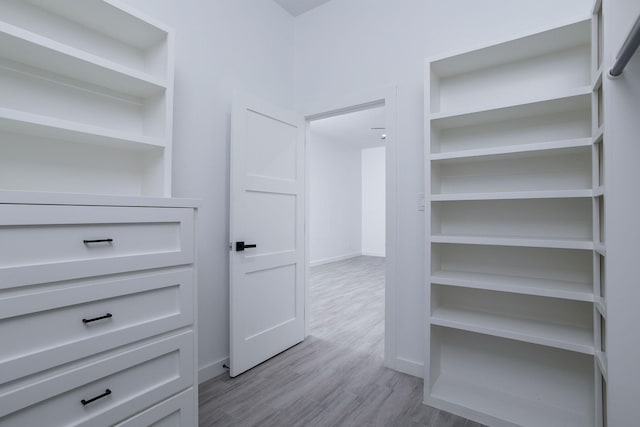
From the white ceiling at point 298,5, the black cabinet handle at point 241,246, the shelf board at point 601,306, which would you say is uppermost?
the white ceiling at point 298,5

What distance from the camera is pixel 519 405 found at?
171cm

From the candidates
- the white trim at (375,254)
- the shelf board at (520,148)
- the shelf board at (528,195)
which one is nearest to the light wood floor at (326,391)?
the shelf board at (528,195)

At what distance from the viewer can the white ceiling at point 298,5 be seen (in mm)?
2650

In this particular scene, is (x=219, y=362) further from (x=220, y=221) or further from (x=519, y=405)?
(x=519, y=405)

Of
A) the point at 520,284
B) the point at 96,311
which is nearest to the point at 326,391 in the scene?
the point at 520,284

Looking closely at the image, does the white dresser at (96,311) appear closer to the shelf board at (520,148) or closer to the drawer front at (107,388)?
the drawer front at (107,388)

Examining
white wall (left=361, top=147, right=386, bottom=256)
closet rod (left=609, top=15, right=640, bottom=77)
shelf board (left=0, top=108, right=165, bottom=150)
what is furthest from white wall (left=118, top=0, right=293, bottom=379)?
white wall (left=361, top=147, right=386, bottom=256)

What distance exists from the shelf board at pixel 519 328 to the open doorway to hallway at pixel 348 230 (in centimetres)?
81

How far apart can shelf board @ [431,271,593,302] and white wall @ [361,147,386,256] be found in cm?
603

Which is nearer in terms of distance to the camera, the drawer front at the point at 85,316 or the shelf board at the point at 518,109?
the drawer front at the point at 85,316

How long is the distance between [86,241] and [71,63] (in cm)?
85

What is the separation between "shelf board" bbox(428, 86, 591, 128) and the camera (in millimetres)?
1487

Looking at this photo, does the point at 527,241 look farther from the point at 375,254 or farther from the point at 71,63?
the point at 375,254

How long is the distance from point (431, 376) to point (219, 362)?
1.39m
